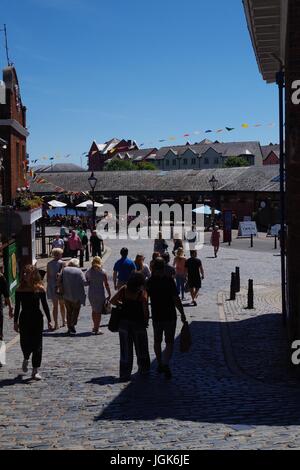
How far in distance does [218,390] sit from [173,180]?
59.3 m

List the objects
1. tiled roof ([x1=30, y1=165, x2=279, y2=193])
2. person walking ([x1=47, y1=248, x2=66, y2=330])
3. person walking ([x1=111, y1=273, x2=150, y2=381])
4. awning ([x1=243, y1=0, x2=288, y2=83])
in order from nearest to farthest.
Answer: person walking ([x1=111, y1=273, x2=150, y2=381]) < awning ([x1=243, y1=0, x2=288, y2=83]) < person walking ([x1=47, y1=248, x2=66, y2=330]) < tiled roof ([x1=30, y1=165, x2=279, y2=193])

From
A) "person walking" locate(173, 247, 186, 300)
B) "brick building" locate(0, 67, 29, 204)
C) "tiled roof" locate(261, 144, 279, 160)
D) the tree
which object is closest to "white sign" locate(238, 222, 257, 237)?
"brick building" locate(0, 67, 29, 204)

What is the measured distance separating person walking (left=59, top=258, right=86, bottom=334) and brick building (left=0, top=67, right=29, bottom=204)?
11.3 m

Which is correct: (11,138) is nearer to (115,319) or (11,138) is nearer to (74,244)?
(74,244)

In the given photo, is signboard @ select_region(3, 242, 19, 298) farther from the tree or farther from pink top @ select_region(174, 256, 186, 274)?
the tree

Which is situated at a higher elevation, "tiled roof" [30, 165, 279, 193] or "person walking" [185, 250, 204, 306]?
"tiled roof" [30, 165, 279, 193]

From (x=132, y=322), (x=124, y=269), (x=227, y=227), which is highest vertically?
(x=227, y=227)

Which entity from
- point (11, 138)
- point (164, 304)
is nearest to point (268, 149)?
point (11, 138)

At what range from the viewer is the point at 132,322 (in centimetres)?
910

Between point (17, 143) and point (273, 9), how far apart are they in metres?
16.9

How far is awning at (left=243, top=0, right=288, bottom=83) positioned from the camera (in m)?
12.1

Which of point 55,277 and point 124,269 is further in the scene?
point 124,269
